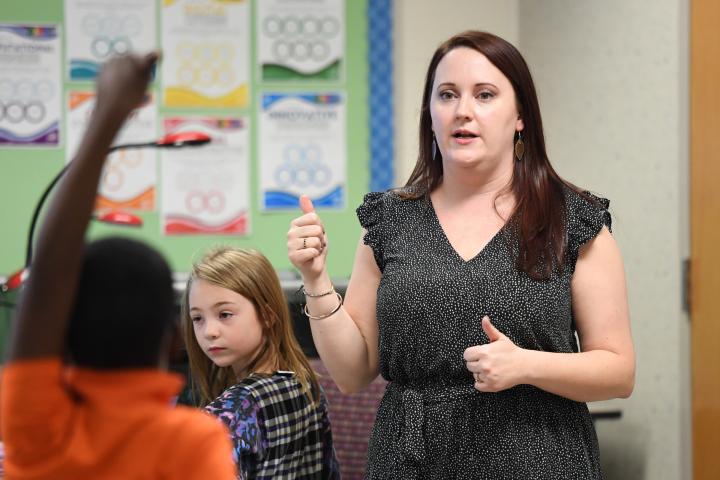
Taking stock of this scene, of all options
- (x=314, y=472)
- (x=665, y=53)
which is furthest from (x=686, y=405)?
(x=314, y=472)

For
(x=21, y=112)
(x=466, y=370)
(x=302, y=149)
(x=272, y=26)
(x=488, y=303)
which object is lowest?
(x=466, y=370)

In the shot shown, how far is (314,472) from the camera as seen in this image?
181 cm

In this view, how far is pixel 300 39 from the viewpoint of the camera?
3639 mm

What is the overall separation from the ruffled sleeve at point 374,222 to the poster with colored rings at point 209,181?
1976 millimetres

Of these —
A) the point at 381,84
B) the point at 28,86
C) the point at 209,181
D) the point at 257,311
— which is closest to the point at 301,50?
the point at 381,84

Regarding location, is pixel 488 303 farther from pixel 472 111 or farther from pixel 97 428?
pixel 97 428

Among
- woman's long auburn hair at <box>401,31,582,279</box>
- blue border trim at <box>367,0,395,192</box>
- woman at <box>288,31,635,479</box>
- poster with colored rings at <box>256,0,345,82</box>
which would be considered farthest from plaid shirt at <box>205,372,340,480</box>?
poster with colored rings at <box>256,0,345,82</box>

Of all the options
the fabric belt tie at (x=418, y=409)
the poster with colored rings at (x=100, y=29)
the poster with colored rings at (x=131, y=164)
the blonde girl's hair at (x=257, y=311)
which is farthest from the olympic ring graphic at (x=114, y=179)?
the fabric belt tie at (x=418, y=409)

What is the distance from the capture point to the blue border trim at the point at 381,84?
365 centimetres

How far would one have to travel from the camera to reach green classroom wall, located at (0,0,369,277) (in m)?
3.50

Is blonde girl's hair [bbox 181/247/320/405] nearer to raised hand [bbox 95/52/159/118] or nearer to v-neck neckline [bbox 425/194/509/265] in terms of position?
v-neck neckline [bbox 425/194/509/265]

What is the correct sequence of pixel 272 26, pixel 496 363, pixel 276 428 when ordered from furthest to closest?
1. pixel 272 26
2. pixel 276 428
3. pixel 496 363

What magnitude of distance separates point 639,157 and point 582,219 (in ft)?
4.25

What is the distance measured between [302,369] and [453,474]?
1.48ft
